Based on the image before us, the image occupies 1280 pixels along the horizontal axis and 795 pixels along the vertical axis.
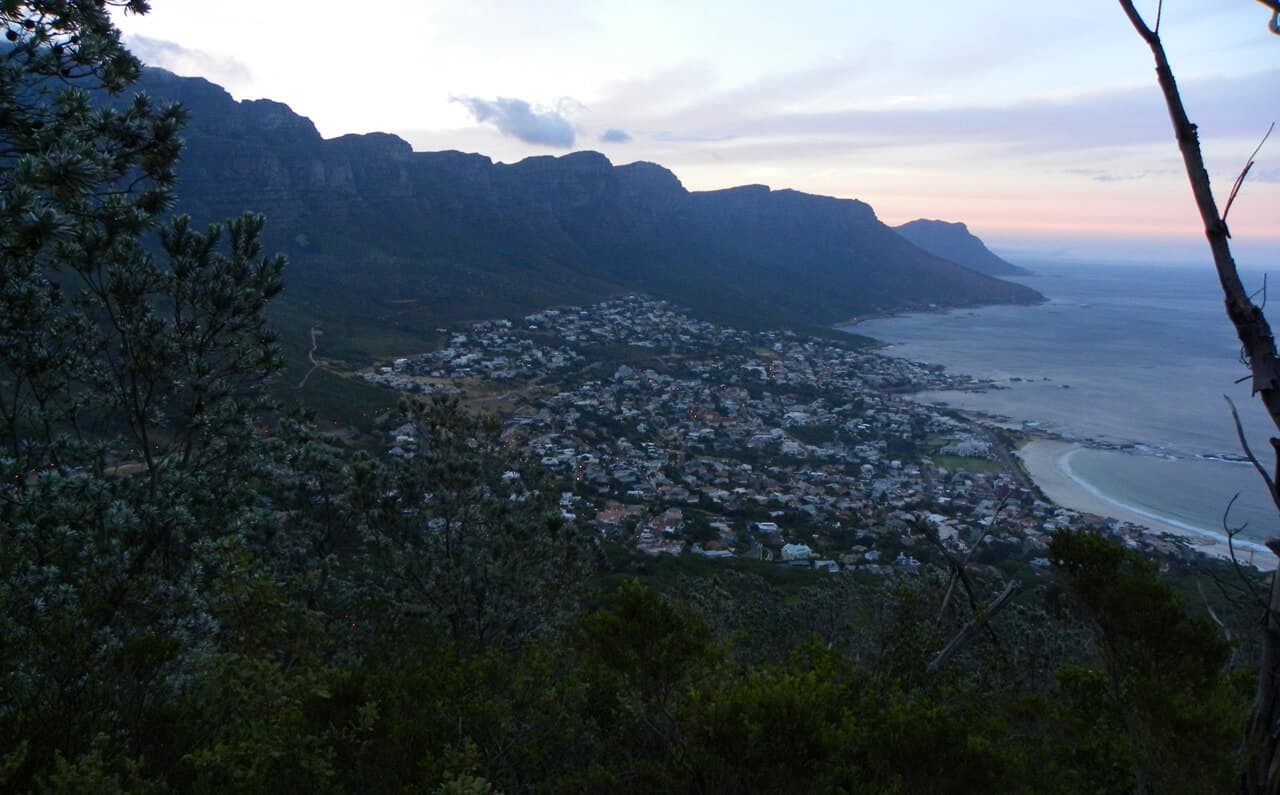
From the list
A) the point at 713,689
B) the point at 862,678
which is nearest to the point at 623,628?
the point at 713,689

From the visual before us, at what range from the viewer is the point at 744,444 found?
1726 inches

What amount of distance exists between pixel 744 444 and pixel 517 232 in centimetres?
5889

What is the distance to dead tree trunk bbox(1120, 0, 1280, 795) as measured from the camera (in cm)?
225

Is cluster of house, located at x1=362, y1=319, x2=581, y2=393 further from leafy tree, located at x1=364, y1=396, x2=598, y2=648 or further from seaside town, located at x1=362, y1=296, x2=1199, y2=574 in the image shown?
leafy tree, located at x1=364, y1=396, x2=598, y2=648

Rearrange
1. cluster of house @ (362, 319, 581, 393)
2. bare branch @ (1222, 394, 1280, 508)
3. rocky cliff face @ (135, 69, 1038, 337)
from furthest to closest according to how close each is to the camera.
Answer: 1. rocky cliff face @ (135, 69, 1038, 337)
2. cluster of house @ (362, 319, 581, 393)
3. bare branch @ (1222, 394, 1280, 508)

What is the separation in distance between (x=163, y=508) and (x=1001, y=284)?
160236 millimetres

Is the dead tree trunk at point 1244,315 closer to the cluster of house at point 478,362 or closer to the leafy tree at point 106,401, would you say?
the leafy tree at point 106,401

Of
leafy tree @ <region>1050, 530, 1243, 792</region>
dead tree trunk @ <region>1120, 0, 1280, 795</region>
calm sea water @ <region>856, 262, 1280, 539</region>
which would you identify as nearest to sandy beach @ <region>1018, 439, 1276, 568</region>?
calm sea water @ <region>856, 262, 1280, 539</region>

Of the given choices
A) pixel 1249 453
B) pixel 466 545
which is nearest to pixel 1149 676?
pixel 1249 453

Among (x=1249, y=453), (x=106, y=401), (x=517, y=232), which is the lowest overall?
(x=106, y=401)

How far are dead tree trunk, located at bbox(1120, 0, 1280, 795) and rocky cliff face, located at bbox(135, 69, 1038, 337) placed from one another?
5724 centimetres

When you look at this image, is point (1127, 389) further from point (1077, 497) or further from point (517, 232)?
point (517, 232)

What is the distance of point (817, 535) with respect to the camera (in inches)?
1183

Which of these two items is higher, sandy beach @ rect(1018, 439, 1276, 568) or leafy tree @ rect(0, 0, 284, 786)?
leafy tree @ rect(0, 0, 284, 786)
